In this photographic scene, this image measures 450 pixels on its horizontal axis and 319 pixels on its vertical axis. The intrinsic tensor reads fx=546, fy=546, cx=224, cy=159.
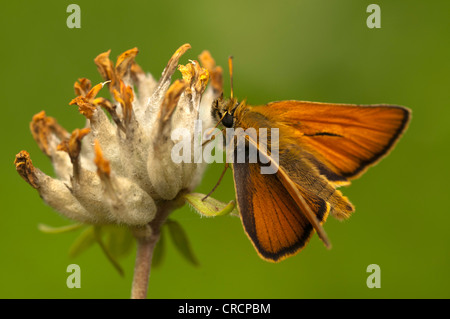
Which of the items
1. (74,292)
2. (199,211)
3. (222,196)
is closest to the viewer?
(199,211)

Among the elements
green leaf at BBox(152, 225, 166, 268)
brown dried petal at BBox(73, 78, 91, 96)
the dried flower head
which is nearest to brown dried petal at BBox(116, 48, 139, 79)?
the dried flower head

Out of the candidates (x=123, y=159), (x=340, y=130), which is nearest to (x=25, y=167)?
(x=123, y=159)

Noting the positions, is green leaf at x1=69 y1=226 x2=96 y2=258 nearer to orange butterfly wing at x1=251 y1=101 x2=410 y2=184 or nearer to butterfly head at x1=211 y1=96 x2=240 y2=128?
butterfly head at x1=211 y1=96 x2=240 y2=128

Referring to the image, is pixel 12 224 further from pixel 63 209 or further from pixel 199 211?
pixel 199 211

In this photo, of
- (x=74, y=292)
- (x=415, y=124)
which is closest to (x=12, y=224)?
(x=74, y=292)

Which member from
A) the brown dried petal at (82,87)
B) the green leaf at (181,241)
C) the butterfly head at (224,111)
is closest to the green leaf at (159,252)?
the green leaf at (181,241)

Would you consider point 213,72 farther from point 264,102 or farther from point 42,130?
point 264,102
